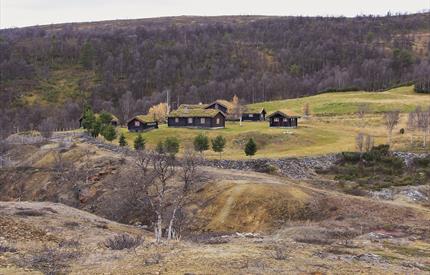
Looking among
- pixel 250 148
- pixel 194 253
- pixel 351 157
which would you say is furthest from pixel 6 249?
pixel 351 157

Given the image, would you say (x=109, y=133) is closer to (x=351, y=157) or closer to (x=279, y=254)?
(x=351, y=157)

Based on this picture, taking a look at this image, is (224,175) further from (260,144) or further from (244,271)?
(244,271)

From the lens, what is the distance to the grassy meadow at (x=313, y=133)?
5641cm

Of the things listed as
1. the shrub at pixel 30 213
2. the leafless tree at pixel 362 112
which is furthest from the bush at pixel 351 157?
the shrub at pixel 30 213

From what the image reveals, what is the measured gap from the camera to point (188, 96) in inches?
5212

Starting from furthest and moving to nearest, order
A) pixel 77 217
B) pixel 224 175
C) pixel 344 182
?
pixel 344 182 < pixel 224 175 < pixel 77 217

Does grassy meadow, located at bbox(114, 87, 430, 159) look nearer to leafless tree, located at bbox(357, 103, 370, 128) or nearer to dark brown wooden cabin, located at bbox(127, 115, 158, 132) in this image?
leafless tree, located at bbox(357, 103, 370, 128)

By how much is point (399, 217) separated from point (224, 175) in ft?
50.1

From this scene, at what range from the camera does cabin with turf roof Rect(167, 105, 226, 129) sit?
2715 inches

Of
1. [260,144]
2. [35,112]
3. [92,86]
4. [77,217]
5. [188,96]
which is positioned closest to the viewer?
[77,217]

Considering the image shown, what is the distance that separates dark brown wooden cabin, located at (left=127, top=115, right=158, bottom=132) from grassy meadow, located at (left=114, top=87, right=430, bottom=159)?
1321 mm

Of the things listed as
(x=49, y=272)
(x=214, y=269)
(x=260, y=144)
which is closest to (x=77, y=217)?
(x=49, y=272)

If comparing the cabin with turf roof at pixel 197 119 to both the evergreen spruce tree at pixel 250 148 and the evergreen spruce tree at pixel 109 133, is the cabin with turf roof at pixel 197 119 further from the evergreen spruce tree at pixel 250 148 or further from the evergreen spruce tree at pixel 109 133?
the evergreen spruce tree at pixel 250 148

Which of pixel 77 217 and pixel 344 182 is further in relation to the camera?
pixel 344 182
